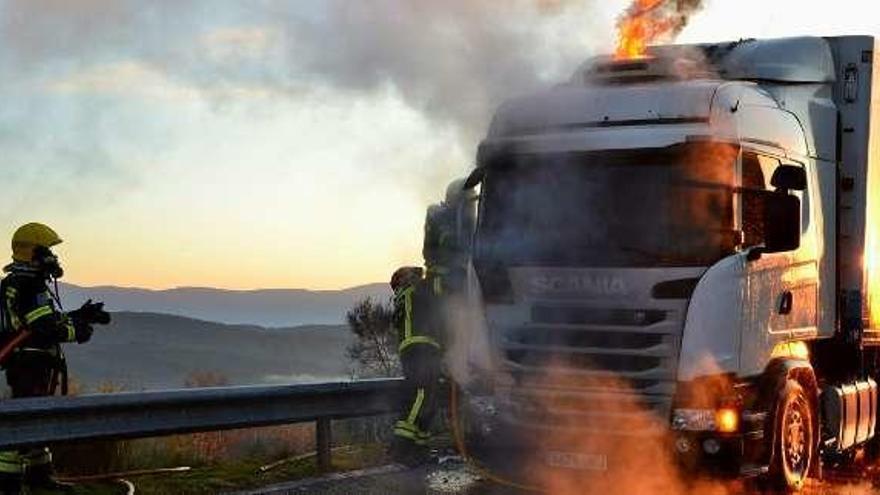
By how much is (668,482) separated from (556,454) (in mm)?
778

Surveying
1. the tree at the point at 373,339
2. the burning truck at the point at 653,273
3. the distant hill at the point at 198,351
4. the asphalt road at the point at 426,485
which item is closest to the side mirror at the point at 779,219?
the burning truck at the point at 653,273

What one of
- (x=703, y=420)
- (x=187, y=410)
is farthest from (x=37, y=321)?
(x=703, y=420)

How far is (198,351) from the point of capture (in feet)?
511

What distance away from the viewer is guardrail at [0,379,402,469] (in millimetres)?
7141

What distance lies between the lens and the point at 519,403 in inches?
318

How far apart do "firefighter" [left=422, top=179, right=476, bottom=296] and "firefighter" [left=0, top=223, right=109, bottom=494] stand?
114 inches

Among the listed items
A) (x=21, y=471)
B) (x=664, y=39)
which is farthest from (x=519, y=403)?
(x=664, y=39)

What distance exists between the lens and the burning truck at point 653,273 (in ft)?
25.0

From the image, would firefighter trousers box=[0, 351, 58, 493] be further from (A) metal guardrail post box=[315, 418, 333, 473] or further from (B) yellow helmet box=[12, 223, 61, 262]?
Answer: (A) metal guardrail post box=[315, 418, 333, 473]

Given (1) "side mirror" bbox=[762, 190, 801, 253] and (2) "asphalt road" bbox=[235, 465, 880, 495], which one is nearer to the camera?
(1) "side mirror" bbox=[762, 190, 801, 253]

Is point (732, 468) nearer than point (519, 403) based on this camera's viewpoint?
Yes

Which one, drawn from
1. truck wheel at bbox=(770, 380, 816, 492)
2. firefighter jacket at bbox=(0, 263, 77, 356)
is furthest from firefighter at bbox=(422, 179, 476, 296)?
firefighter jacket at bbox=(0, 263, 77, 356)

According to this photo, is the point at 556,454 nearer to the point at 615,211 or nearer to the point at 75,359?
the point at 615,211

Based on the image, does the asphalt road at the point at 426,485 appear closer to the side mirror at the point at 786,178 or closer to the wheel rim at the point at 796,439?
the wheel rim at the point at 796,439
